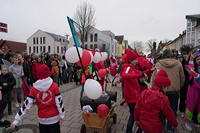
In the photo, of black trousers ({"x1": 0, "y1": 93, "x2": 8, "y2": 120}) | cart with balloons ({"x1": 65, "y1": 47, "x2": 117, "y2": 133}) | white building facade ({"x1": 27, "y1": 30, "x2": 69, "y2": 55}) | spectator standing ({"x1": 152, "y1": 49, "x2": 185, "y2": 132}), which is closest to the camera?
cart with balloons ({"x1": 65, "y1": 47, "x2": 117, "y2": 133})

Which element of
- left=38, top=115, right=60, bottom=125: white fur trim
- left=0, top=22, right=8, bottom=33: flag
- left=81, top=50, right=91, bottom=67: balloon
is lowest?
left=38, top=115, right=60, bottom=125: white fur trim

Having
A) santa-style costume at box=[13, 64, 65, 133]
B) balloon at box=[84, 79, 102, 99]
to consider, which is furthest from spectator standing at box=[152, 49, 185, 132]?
santa-style costume at box=[13, 64, 65, 133]

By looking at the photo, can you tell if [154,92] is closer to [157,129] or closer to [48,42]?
[157,129]

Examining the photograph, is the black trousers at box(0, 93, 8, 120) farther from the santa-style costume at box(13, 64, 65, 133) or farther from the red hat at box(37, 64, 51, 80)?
the red hat at box(37, 64, 51, 80)

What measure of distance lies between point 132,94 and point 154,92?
2.73 ft

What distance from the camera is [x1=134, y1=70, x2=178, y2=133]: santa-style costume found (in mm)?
2064

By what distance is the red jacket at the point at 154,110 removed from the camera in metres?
2.06

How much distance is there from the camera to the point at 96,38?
4344 centimetres

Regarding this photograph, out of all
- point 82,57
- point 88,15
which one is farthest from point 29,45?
point 82,57

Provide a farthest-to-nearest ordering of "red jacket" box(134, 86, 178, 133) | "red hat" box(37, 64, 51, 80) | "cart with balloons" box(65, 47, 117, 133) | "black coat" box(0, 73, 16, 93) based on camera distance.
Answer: "black coat" box(0, 73, 16, 93) → "cart with balloons" box(65, 47, 117, 133) → "red hat" box(37, 64, 51, 80) → "red jacket" box(134, 86, 178, 133)

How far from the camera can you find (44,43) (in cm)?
4788

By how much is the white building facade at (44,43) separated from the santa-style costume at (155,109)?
154ft

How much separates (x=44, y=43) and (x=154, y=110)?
1974 inches

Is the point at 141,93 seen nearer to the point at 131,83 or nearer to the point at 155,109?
the point at 155,109
